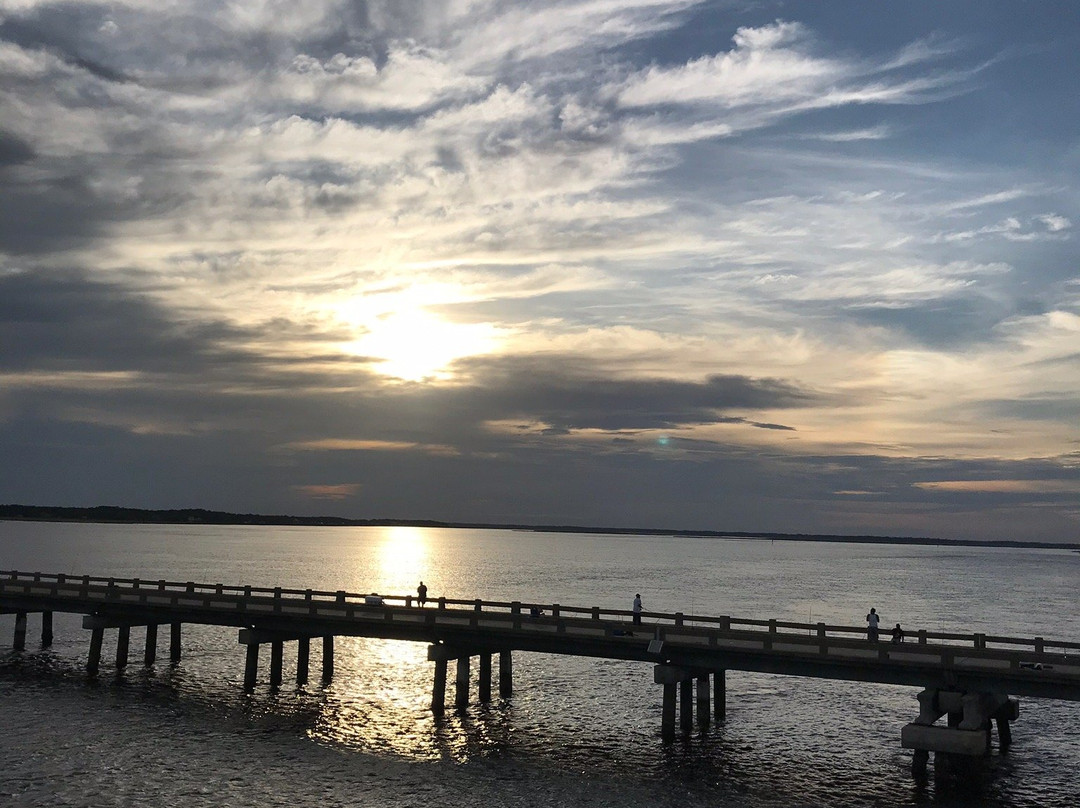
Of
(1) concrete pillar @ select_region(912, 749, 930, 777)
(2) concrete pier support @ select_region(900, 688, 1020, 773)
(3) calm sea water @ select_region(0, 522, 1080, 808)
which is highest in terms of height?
(2) concrete pier support @ select_region(900, 688, 1020, 773)

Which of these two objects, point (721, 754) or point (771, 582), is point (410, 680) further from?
point (771, 582)

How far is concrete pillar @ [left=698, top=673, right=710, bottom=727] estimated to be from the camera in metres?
36.2

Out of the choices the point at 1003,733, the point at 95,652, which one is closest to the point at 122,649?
the point at 95,652

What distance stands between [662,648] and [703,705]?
4.86 m

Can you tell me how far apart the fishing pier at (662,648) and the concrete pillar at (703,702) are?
0.05 meters

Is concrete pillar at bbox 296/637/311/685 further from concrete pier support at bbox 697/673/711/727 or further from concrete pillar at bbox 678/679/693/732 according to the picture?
concrete pier support at bbox 697/673/711/727

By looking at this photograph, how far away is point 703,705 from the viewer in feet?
119

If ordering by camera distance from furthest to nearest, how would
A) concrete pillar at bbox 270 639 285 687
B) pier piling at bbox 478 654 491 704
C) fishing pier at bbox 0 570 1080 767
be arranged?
concrete pillar at bbox 270 639 285 687
pier piling at bbox 478 654 491 704
fishing pier at bbox 0 570 1080 767

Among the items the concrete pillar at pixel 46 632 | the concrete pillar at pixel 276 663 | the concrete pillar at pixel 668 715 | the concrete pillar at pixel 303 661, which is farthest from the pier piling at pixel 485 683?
the concrete pillar at pixel 46 632

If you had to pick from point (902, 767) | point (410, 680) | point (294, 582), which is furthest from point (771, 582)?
point (902, 767)

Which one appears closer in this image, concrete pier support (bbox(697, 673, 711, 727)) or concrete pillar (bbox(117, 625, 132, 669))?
concrete pier support (bbox(697, 673, 711, 727))

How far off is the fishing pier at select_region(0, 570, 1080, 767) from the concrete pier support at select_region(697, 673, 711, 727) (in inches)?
1.7

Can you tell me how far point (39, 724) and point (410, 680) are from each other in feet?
54.8

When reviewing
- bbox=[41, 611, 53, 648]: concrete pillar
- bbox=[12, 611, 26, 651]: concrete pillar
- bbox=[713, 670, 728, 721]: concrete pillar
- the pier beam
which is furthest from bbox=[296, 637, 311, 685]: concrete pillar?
bbox=[41, 611, 53, 648]: concrete pillar
